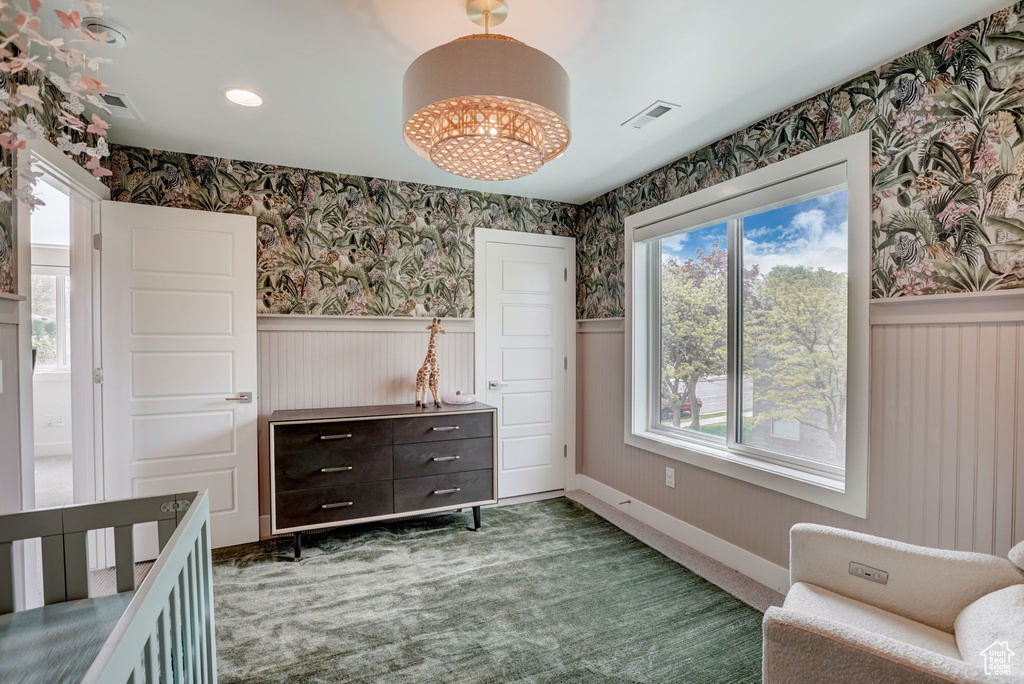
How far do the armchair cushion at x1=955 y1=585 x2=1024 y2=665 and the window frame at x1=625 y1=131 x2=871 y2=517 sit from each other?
782 mm

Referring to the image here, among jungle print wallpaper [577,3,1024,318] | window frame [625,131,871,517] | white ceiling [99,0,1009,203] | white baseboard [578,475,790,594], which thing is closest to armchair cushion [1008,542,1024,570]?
window frame [625,131,871,517]

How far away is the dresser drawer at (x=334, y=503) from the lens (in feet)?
9.07

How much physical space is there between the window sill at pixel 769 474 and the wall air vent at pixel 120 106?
3.34m


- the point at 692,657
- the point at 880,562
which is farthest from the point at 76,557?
the point at 880,562

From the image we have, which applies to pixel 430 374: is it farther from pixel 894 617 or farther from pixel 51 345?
pixel 51 345

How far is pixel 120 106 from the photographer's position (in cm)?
230

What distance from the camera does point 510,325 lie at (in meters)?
3.83

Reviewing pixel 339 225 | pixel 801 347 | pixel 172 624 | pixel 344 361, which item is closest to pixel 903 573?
pixel 801 347

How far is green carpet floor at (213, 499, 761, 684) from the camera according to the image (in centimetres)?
187

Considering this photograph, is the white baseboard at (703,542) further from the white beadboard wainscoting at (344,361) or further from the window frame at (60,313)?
the window frame at (60,313)

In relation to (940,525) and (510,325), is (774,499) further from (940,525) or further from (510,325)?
(510,325)

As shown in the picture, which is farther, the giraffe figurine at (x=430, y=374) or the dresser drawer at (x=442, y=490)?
the giraffe figurine at (x=430, y=374)

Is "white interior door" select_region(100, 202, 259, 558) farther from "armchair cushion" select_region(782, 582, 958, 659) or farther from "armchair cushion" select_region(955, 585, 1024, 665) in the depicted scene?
"armchair cushion" select_region(955, 585, 1024, 665)
